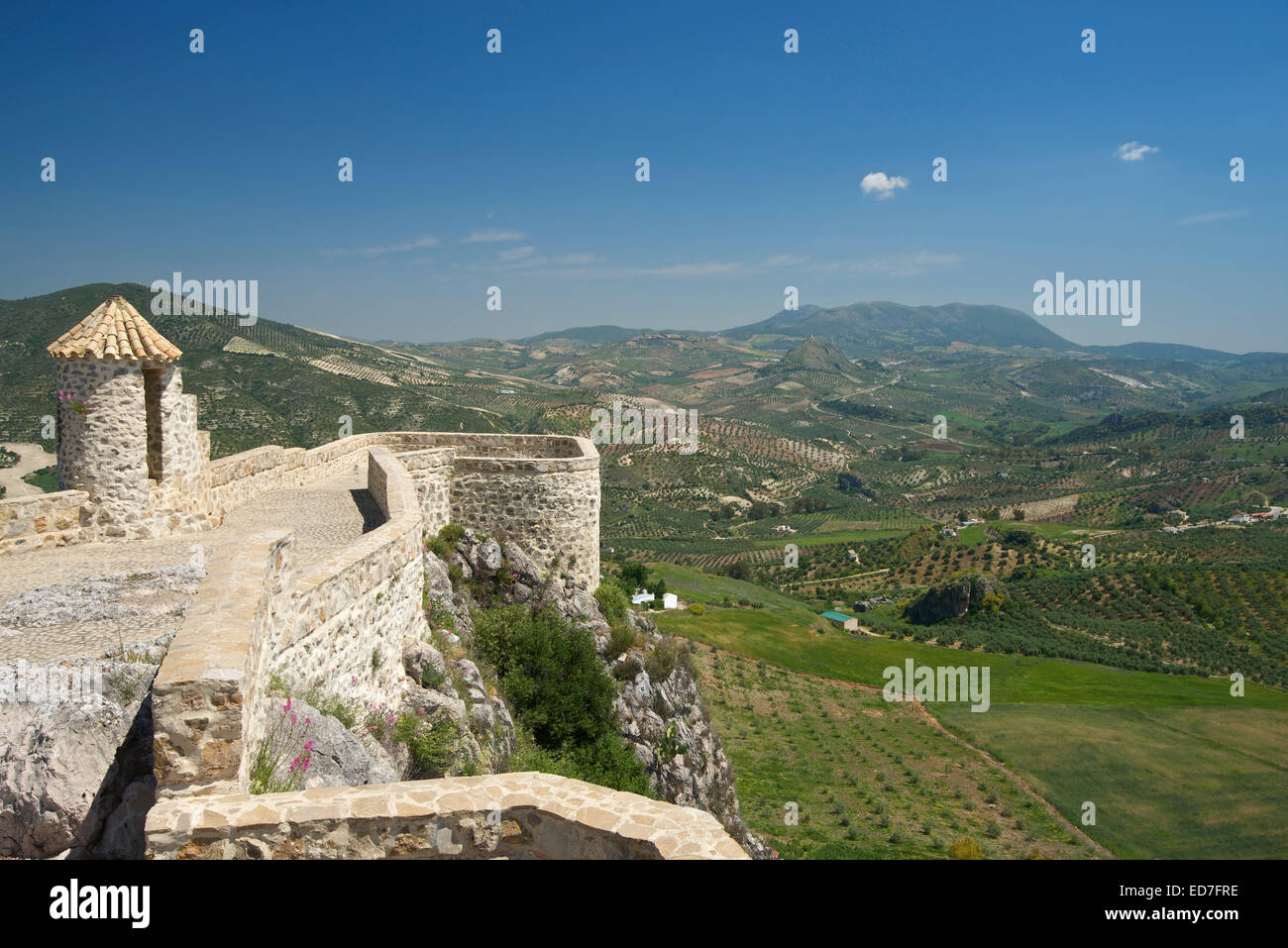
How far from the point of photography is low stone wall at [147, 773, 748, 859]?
3576 millimetres

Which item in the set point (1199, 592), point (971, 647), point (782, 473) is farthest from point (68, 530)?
point (782, 473)

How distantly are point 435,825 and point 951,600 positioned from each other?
68086 millimetres

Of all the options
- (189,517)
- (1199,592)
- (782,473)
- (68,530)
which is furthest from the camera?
(782,473)

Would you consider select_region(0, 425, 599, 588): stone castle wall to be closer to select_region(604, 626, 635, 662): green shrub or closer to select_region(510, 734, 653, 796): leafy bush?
select_region(604, 626, 635, 662): green shrub

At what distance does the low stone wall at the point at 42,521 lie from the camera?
29.3ft

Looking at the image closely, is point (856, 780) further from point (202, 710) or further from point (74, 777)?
point (202, 710)

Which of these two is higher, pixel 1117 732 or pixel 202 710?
pixel 202 710

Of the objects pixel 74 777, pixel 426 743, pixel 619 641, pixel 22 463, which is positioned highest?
pixel 22 463

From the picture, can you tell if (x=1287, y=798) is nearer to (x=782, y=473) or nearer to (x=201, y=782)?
(x=201, y=782)

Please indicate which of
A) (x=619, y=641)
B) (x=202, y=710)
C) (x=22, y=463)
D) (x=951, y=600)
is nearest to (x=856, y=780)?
(x=619, y=641)

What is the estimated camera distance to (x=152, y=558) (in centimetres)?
898

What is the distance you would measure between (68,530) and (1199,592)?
72896mm

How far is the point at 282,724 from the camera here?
5148 mm

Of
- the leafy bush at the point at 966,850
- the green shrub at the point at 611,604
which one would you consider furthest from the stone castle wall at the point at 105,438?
the leafy bush at the point at 966,850
